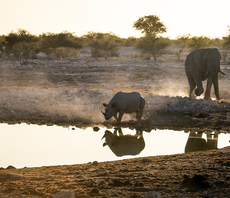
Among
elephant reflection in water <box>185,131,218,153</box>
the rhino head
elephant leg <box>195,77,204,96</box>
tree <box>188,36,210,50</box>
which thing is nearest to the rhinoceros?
the rhino head

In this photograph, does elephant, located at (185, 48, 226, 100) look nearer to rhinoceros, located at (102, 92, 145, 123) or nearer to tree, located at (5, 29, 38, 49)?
rhinoceros, located at (102, 92, 145, 123)

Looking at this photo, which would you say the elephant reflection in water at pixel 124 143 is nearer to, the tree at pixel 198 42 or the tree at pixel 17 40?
the tree at pixel 17 40

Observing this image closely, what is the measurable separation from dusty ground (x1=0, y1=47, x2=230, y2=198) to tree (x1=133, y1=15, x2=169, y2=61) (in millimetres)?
14237

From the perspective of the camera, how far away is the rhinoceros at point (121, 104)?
521 inches

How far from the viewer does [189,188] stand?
6.37m

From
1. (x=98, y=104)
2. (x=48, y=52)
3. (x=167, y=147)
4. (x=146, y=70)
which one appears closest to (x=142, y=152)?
(x=167, y=147)

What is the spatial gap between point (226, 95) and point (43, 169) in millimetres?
14749

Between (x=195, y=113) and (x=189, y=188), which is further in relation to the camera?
(x=195, y=113)

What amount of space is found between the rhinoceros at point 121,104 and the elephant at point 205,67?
4.99m

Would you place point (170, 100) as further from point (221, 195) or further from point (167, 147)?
point (221, 195)

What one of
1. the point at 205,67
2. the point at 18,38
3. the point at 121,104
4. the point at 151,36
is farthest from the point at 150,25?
the point at 121,104

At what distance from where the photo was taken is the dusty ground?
6.40 meters

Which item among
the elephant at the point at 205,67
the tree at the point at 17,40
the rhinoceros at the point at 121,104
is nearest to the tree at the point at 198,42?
the tree at the point at 17,40

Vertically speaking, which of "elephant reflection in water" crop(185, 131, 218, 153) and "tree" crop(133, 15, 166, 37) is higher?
"tree" crop(133, 15, 166, 37)
